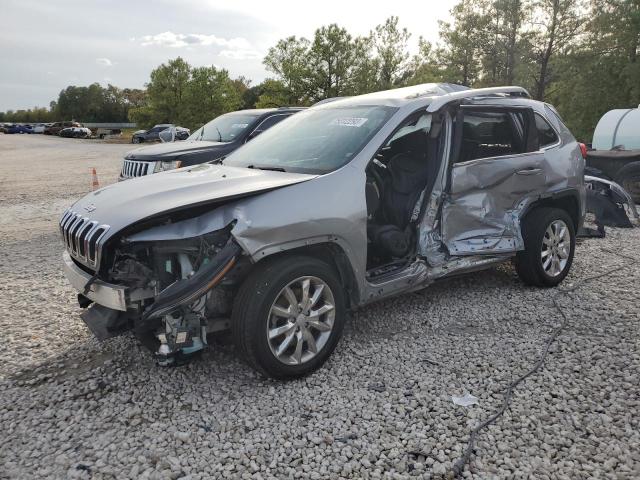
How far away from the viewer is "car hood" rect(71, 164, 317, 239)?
2.99 m

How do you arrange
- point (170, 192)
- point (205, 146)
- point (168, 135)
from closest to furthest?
point (170, 192) → point (205, 146) → point (168, 135)

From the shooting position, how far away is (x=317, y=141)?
158 inches

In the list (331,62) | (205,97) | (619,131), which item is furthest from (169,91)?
(619,131)

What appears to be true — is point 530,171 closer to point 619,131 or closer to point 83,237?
point 83,237

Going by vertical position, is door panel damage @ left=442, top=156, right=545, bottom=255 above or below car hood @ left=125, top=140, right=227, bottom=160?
below

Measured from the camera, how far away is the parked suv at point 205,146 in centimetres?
757

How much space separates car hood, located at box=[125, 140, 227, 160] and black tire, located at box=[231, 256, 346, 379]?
16.5 ft

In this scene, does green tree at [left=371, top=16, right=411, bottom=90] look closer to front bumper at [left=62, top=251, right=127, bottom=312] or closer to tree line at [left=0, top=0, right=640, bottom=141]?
tree line at [left=0, top=0, right=640, bottom=141]

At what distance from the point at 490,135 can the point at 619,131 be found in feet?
27.9

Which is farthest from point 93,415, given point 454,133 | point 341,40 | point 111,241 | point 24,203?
point 341,40

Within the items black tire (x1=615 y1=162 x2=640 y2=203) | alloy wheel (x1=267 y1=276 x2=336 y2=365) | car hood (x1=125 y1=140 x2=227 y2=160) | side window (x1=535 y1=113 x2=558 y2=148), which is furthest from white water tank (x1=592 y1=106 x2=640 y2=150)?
alloy wheel (x1=267 y1=276 x2=336 y2=365)

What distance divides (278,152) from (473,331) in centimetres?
217

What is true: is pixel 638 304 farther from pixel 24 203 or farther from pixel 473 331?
pixel 24 203

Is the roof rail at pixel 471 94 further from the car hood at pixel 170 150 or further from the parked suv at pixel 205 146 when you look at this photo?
the car hood at pixel 170 150
